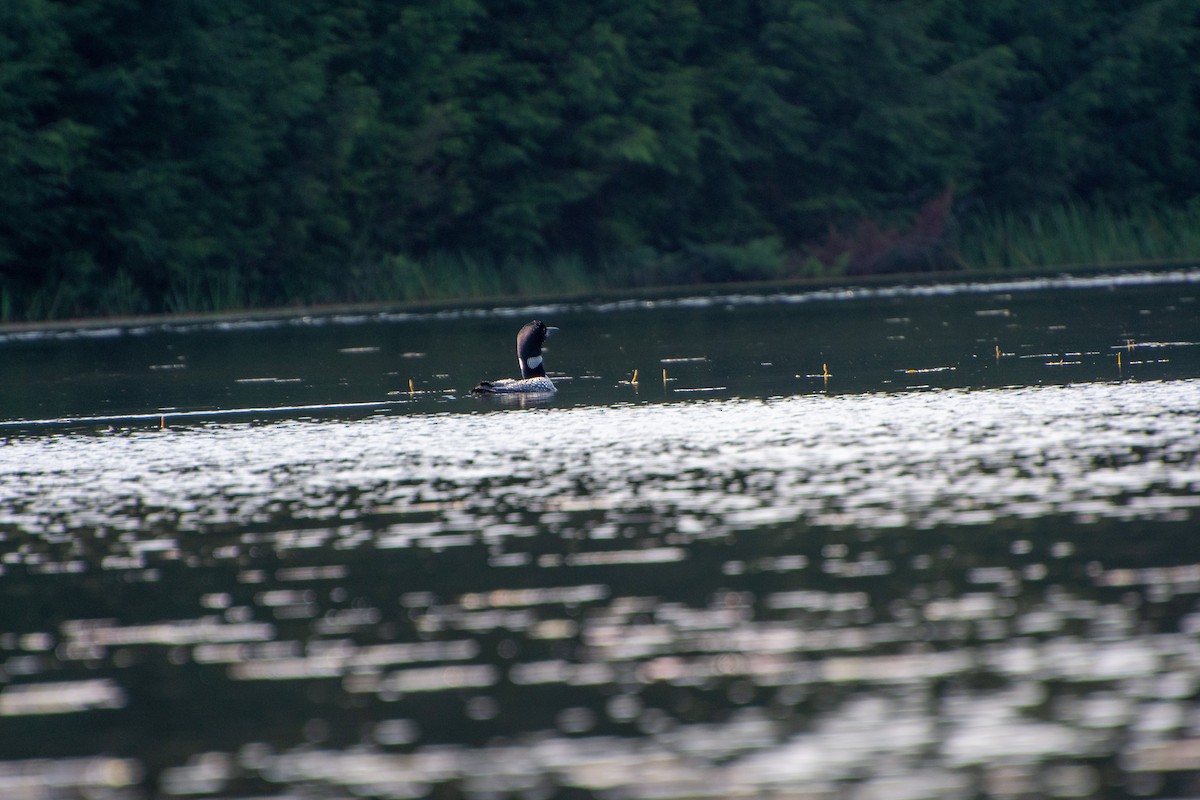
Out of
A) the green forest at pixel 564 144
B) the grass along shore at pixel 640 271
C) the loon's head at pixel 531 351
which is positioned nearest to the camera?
the loon's head at pixel 531 351

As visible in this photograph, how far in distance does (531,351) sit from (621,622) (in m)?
11.9

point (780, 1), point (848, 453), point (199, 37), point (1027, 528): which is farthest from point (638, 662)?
point (780, 1)

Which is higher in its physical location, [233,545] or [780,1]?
[780,1]

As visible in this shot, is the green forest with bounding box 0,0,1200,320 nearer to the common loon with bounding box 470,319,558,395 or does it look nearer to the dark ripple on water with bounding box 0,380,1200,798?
the common loon with bounding box 470,319,558,395

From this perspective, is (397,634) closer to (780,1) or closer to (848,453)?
(848,453)

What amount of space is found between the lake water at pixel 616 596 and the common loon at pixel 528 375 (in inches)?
28.7

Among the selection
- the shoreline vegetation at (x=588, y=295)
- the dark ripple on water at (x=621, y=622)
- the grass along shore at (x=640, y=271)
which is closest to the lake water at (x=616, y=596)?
the dark ripple on water at (x=621, y=622)

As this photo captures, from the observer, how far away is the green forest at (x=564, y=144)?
39938mm

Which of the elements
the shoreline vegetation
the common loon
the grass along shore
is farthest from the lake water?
the grass along shore

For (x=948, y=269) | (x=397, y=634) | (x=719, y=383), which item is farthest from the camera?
(x=948, y=269)

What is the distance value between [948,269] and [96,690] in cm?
4130

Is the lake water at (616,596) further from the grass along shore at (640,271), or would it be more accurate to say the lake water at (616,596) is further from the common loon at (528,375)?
the grass along shore at (640,271)

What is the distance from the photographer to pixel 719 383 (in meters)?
19.3

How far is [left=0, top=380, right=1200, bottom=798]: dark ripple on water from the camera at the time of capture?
6.07 metres
